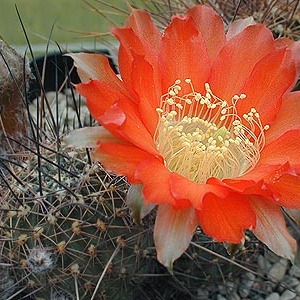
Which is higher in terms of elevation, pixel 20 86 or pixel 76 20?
pixel 20 86

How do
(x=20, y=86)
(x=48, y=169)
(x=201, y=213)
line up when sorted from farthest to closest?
(x=20, y=86) → (x=48, y=169) → (x=201, y=213)

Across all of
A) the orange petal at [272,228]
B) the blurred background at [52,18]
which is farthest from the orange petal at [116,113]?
the blurred background at [52,18]

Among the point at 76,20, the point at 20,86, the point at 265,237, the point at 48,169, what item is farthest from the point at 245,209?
the point at 76,20

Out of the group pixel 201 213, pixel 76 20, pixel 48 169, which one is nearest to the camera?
pixel 201 213

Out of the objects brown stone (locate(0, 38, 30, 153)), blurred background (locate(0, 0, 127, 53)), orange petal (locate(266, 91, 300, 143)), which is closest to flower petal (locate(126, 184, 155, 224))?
orange petal (locate(266, 91, 300, 143))

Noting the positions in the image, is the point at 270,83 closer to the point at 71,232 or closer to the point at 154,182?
the point at 154,182

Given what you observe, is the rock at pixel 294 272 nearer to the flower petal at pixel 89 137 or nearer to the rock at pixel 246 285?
the rock at pixel 246 285

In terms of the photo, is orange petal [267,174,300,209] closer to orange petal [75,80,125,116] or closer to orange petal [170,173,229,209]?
orange petal [170,173,229,209]

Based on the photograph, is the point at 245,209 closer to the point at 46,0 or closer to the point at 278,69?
the point at 278,69
